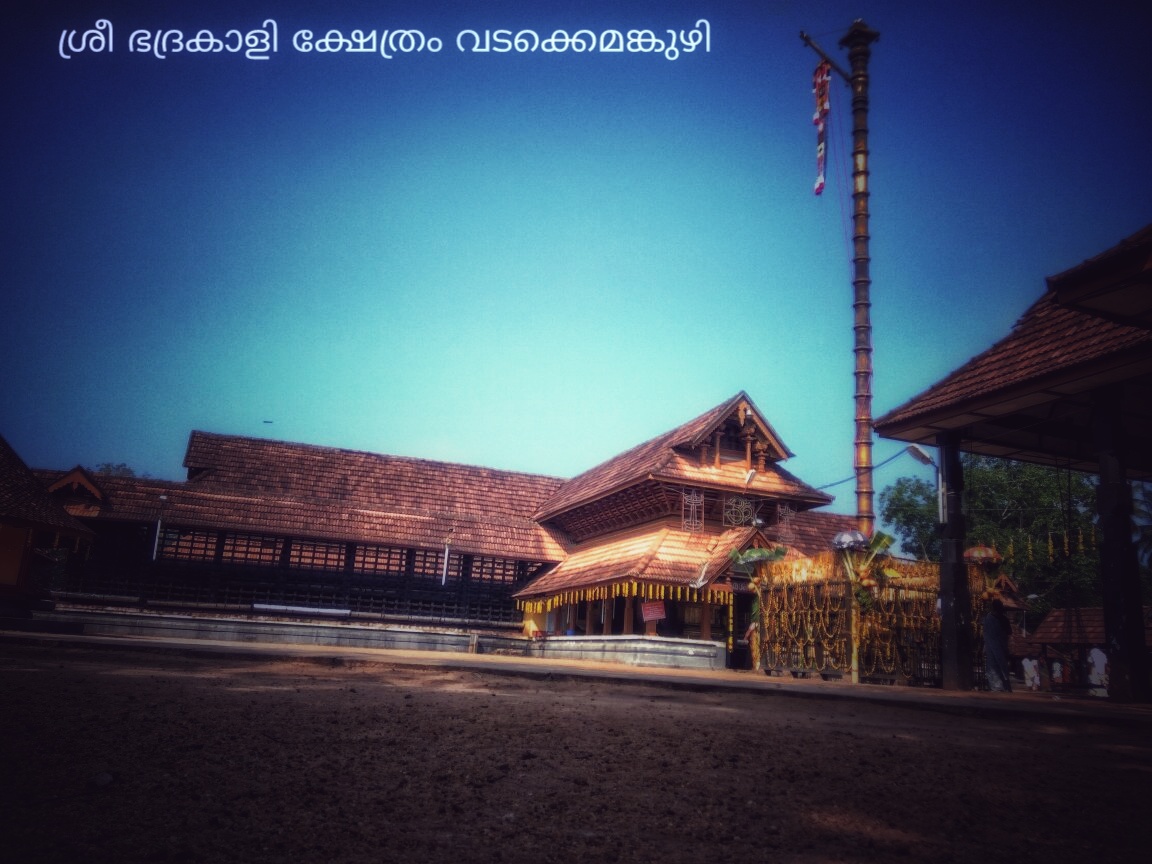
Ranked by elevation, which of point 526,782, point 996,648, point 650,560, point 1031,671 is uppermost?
point 650,560

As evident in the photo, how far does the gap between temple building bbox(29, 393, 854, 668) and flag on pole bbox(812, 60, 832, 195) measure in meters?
11.1

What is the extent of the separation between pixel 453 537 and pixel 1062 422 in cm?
1797

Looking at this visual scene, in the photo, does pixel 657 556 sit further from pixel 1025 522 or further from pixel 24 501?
pixel 1025 522

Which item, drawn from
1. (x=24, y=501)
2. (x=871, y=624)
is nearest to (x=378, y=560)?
(x=24, y=501)

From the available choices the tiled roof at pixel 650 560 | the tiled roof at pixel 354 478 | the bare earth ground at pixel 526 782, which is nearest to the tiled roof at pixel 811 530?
the tiled roof at pixel 650 560

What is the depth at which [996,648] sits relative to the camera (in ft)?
39.8

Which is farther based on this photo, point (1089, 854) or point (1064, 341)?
point (1064, 341)

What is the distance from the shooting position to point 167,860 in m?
2.99

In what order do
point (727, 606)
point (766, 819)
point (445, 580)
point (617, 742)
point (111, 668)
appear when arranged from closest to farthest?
point (766, 819) < point (617, 742) < point (111, 668) < point (727, 606) < point (445, 580)

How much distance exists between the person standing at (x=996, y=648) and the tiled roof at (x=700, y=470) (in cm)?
931

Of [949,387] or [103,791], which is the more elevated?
[949,387]

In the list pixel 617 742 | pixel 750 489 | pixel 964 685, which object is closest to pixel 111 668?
pixel 617 742

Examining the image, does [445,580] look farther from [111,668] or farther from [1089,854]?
[1089,854]

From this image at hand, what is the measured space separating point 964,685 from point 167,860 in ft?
37.1
